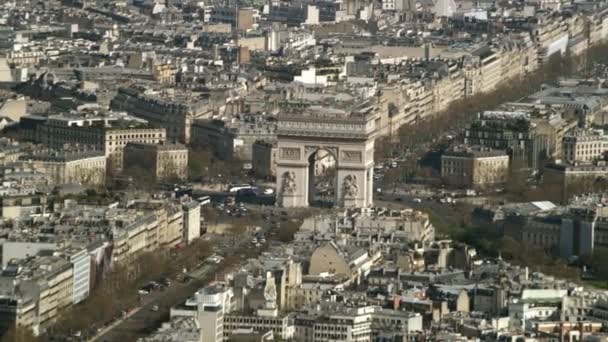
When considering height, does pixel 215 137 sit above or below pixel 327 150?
below

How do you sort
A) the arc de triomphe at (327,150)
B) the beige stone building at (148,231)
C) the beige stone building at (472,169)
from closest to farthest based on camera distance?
the beige stone building at (148,231) → the arc de triomphe at (327,150) → the beige stone building at (472,169)

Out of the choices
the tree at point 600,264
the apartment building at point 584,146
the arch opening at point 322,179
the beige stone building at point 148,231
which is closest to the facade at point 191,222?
the beige stone building at point 148,231

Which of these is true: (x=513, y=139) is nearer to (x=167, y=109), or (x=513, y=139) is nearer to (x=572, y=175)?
(x=572, y=175)

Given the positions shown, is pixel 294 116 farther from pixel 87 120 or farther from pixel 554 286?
pixel 554 286

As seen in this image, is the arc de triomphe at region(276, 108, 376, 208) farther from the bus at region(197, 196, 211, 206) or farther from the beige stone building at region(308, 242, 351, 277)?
the beige stone building at region(308, 242, 351, 277)

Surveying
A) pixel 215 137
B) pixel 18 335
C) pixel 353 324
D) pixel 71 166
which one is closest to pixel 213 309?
pixel 353 324

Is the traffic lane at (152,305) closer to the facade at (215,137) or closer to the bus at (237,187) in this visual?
the bus at (237,187)
